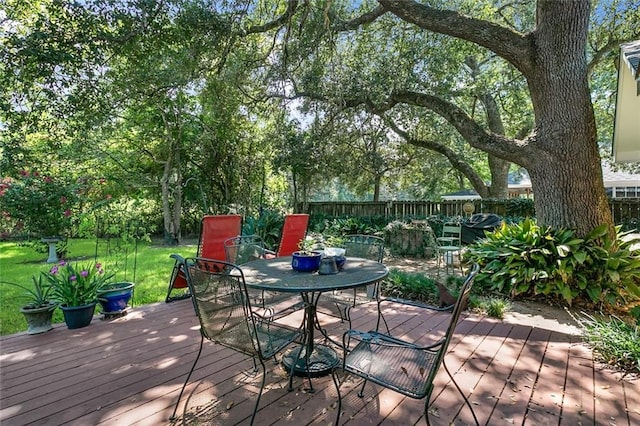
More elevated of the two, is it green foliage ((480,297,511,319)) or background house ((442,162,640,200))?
background house ((442,162,640,200))

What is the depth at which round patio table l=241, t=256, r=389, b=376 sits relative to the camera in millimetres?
1888

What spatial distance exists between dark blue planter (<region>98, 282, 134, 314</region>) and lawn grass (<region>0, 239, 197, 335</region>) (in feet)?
2.35

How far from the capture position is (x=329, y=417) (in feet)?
5.93

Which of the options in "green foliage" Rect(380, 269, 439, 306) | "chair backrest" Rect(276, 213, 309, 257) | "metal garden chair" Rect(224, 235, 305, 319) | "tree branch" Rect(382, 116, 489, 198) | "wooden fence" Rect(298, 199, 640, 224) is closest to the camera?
"metal garden chair" Rect(224, 235, 305, 319)

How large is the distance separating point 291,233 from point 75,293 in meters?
2.68

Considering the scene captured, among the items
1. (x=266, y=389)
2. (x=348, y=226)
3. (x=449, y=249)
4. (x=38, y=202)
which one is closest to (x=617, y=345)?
(x=266, y=389)

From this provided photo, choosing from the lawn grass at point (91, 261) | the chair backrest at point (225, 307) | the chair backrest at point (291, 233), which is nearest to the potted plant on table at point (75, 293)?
the lawn grass at point (91, 261)

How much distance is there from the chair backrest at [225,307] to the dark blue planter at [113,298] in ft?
6.81

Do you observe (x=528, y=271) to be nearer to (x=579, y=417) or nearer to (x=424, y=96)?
(x=579, y=417)

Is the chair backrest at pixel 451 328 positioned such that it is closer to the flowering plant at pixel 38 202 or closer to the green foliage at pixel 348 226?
the flowering plant at pixel 38 202

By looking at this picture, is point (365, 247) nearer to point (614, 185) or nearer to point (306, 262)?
point (306, 262)

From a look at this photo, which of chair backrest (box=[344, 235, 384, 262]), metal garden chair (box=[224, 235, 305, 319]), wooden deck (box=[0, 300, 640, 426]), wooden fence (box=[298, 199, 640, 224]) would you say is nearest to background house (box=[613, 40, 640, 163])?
wooden deck (box=[0, 300, 640, 426])

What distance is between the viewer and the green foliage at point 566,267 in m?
3.62

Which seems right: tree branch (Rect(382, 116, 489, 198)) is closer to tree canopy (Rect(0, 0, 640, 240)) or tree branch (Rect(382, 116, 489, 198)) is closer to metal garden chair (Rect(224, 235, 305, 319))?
tree canopy (Rect(0, 0, 640, 240))
